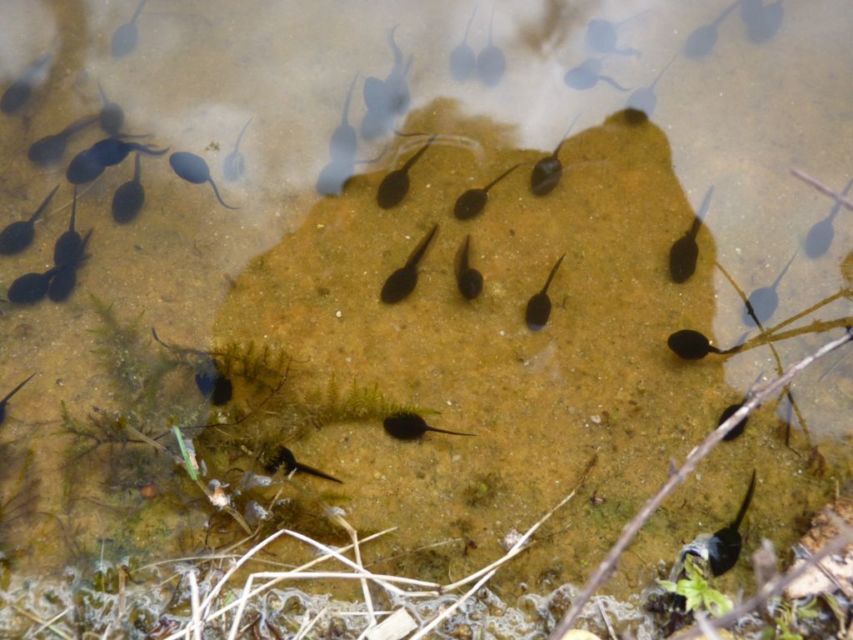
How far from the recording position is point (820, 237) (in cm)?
380

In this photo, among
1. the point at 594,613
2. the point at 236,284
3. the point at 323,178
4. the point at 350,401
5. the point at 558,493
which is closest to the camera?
the point at 594,613

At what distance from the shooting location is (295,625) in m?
3.05

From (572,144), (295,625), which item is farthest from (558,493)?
(572,144)

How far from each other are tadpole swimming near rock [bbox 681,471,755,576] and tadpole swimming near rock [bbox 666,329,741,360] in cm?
67

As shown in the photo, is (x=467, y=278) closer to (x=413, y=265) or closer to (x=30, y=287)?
(x=413, y=265)

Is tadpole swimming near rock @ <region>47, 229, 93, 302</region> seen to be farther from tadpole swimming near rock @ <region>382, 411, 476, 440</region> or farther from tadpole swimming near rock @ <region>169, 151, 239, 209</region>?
tadpole swimming near rock @ <region>382, 411, 476, 440</region>

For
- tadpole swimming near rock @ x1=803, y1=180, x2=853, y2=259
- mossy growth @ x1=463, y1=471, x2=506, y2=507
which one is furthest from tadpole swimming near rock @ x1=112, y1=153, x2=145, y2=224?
tadpole swimming near rock @ x1=803, y1=180, x2=853, y2=259

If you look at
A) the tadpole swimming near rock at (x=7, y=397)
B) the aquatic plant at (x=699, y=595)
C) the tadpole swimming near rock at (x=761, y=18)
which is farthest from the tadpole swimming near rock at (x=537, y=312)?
the tadpole swimming near rock at (x=7, y=397)

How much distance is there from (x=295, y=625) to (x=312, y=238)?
199 cm

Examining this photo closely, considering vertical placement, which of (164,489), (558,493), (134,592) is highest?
(558,493)

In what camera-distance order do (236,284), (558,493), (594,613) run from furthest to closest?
(236,284) → (558,493) → (594,613)

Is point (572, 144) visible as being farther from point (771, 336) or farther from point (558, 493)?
point (558, 493)

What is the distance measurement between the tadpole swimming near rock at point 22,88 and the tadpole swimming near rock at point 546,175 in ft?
10.5

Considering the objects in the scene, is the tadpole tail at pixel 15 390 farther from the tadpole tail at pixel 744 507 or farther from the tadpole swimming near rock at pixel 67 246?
the tadpole tail at pixel 744 507
